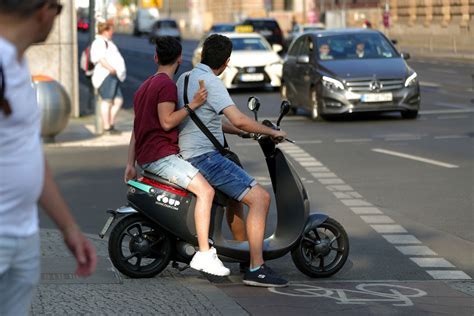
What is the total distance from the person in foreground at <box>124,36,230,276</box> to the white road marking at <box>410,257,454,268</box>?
166 cm

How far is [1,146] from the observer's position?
13.1 feet

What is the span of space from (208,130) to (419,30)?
75.8 metres

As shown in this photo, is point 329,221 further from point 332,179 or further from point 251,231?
point 332,179

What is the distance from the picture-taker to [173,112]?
8.85m

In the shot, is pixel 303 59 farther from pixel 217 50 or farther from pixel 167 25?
pixel 167 25

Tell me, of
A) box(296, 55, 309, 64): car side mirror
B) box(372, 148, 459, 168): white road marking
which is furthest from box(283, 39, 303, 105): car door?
box(372, 148, 459, 168): white road marking

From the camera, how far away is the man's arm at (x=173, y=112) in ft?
28.7

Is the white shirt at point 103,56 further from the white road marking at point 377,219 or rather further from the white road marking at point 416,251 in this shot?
the white road marking at point 416,251

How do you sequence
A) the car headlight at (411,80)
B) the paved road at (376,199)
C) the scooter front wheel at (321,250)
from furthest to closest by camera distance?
1. the car headlight at (411,80)
2. the scooter front wheel at (321,250)
3. the paved road at (376,199)

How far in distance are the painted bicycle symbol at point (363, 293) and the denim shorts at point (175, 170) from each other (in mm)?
875

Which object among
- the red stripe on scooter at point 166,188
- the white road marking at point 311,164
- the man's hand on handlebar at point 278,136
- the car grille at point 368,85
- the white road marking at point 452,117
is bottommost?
the white road marking at point 311,164

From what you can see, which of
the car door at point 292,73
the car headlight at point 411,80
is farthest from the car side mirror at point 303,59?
the car headlight at point 411,80

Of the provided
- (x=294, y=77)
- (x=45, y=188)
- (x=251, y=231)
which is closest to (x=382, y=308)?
(x=251, y=231)

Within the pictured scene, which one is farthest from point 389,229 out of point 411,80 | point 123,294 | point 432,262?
point 411,80
